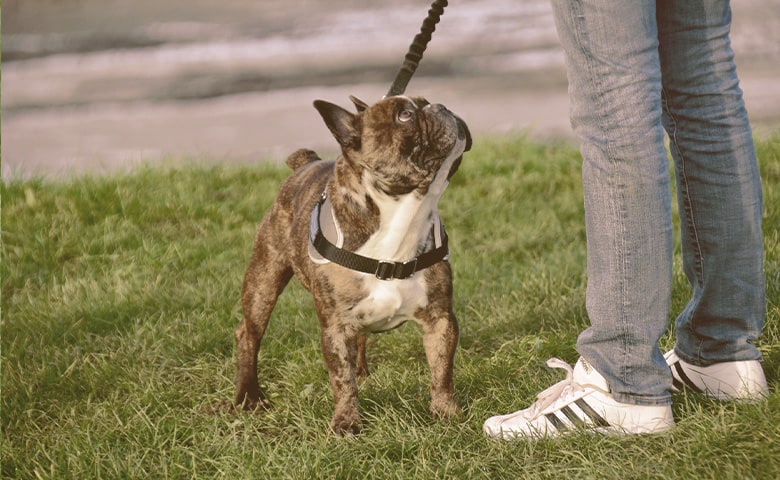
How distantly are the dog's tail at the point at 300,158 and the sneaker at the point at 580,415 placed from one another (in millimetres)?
1758

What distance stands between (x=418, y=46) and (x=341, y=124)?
1.56 feet

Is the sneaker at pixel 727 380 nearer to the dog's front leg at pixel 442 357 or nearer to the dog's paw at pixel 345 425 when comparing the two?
the dog's front leg at pixel 442 357

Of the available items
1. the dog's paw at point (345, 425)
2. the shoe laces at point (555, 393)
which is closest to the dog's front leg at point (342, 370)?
the dog's paw at point (345, 425)

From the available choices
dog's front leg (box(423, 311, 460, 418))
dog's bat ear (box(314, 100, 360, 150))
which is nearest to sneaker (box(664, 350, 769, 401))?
dog's front leg (box(423, 311, 460, 418))

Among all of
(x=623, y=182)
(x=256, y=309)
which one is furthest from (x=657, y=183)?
(x=256, y=309)

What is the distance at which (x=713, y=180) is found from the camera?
10.5 ft

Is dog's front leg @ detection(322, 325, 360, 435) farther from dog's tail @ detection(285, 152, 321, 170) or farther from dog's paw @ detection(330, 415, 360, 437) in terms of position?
dog's tail @ detection(285, 152, 321, 170)

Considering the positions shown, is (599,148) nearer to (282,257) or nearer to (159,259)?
(282,257)

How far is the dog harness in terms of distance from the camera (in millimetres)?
3389

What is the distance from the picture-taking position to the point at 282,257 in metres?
4.09

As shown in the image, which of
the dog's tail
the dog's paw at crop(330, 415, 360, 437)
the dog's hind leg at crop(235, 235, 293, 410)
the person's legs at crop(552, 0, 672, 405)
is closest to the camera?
the person's legs at crop(552, 0, 672, 405)

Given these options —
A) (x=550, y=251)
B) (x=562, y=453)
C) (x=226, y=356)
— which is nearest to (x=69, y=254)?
(x=226, y=356)

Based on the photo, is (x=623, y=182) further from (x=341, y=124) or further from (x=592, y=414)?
(x=341, y=124)

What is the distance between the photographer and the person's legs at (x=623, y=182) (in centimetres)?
283
